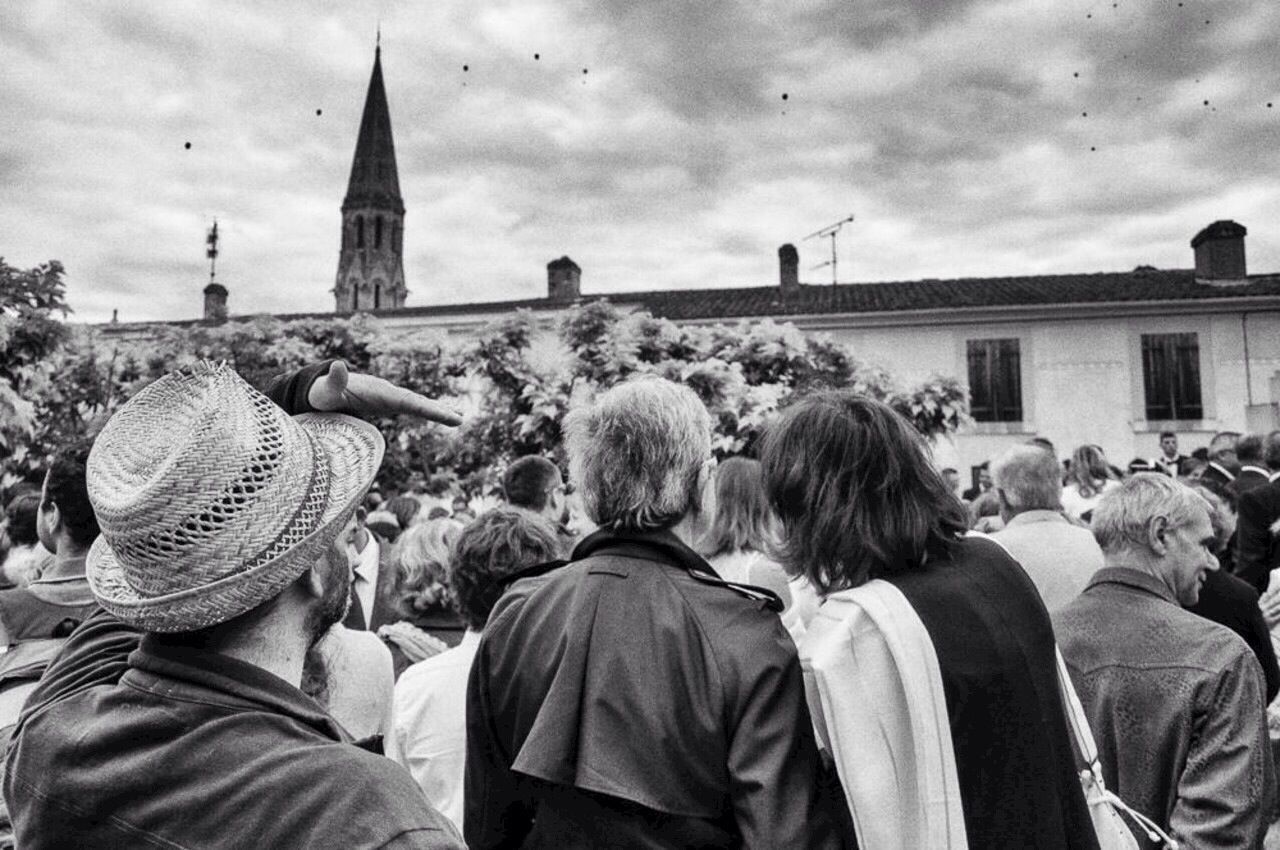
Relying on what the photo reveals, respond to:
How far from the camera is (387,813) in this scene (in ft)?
3.67

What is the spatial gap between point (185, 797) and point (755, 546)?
2.94m

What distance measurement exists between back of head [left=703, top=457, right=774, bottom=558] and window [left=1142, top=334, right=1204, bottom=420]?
77.1ft

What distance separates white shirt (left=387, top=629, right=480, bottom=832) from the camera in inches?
115

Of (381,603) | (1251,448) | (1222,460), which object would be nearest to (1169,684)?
(381,603)

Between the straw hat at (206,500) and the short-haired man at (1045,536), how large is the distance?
359cm

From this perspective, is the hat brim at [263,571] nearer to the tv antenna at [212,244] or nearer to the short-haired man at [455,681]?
the short-haired man at [455,681]

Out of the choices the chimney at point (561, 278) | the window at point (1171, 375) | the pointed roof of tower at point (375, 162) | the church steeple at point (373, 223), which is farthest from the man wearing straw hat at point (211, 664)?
the pointed roof of tower at point (375, 162)

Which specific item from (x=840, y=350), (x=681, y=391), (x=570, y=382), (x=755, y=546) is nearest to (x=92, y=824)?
(x=681, y=391)

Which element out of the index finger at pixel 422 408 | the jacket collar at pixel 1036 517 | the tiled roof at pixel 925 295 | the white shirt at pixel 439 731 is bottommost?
the white shirt at pixel 439 731

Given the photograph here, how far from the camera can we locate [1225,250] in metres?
26.5

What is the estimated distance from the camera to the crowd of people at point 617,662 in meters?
1.19

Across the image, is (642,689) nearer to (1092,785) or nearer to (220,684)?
(220,684)

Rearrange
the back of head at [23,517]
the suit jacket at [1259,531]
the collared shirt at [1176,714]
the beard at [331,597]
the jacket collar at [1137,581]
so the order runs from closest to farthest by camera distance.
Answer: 1. the beard at [331,597]
2. the collared shirt at [1176,714]
3. the jacket collar at [1137,581]
4. the back of head at [23,517]
5. the suit jacket at [1259,531]

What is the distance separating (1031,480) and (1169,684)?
1930 millimetres
